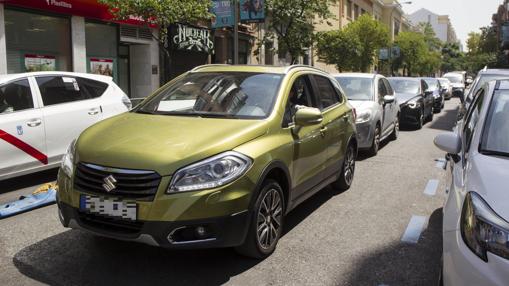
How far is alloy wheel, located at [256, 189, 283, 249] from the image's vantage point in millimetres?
4305

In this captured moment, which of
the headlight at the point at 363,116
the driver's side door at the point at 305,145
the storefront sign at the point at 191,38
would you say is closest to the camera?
the driver's side door at the point at 305,145

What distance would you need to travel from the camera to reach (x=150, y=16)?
1408cm

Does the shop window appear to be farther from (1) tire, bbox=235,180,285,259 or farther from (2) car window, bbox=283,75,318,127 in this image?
(1) tire, bbox=235,180,285,259

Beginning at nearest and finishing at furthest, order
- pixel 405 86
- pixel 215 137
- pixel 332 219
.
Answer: pixel 215 137 → pixel 332 219 → pixel 405 86

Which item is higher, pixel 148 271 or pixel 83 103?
pixel 83 103

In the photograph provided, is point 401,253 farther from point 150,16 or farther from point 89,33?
point 89,33

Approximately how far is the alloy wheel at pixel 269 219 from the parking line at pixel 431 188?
3.16 meters

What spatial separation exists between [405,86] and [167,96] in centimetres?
1192

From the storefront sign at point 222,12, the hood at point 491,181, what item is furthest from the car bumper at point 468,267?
the storefront sign at point 222,12

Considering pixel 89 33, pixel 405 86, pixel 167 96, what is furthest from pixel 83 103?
pixel 405 86

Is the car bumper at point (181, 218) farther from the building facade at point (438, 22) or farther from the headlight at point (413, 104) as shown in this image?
the building facade at point (438, 22)

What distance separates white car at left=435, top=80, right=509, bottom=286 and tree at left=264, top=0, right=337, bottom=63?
16.8 metres

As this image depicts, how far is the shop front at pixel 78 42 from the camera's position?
13.6 m

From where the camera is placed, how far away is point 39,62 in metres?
14.3
